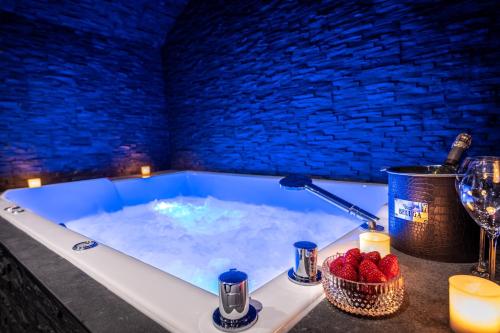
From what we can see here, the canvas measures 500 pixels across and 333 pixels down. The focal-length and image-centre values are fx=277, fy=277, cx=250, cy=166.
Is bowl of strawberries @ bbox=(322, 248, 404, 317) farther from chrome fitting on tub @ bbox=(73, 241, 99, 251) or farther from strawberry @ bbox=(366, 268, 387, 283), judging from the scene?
chrome fitting on tub @ bbox=(73, 241, 99, 251)

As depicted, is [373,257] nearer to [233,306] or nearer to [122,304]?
[233,306]

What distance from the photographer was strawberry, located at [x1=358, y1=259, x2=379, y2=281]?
Answer: 53cm

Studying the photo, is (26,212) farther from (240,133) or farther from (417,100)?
(417,100)

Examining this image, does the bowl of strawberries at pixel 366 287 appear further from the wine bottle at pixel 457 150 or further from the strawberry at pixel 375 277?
the wine bottle at pixel 457 150

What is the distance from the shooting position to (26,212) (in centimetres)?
144

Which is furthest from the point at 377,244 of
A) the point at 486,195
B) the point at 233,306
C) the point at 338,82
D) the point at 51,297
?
the point at 338,82

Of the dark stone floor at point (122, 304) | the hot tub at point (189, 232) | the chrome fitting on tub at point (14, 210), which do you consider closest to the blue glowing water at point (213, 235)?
the hot tub at point (189, 232)

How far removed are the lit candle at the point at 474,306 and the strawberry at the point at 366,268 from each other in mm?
127

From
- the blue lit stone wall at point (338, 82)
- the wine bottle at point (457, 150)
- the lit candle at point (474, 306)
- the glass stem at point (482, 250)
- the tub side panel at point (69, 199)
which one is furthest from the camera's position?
the tub side panel at point (69, 199)

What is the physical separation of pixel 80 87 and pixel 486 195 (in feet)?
11.5

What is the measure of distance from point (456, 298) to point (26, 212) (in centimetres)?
179

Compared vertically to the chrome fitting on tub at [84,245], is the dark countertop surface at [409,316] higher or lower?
lower

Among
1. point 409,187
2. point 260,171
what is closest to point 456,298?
point 409,187

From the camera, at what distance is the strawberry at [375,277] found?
52 cm
